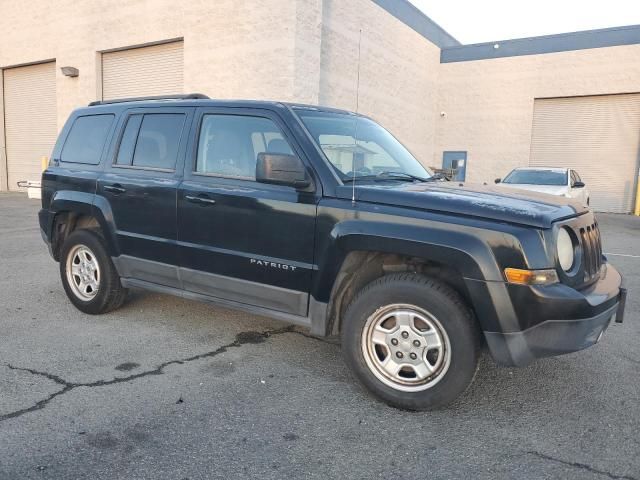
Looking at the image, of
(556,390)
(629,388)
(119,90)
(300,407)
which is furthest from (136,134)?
(119,90)

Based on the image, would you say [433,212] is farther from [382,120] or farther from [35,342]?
[382,120]

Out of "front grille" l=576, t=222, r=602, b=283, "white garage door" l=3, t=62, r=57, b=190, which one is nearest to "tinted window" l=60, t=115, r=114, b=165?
"front grille" l=576, t=222, r=602, b=283

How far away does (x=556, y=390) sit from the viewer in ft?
12.3

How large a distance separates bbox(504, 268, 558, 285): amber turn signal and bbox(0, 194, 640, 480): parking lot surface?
2.96 feet

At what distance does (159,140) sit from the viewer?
4637 millimetres

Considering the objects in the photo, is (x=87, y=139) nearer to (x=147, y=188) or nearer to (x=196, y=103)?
(x=147, y=188)

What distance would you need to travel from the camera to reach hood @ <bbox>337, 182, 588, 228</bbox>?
3.13 meters

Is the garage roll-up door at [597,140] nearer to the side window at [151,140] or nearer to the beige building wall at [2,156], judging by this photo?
the side window at [151,140]

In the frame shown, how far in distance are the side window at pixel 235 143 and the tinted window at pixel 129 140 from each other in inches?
32.7

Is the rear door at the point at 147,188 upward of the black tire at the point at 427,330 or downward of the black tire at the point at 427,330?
upward

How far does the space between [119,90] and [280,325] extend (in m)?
16.8

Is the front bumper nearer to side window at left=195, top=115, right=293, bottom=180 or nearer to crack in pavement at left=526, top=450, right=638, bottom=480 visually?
crack in pavement at left=526, top=450, right=638, bottom=480

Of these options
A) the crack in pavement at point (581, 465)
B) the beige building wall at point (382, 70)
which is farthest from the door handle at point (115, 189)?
the beige building wall at point (382, 70)

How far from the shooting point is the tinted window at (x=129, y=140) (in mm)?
4811
